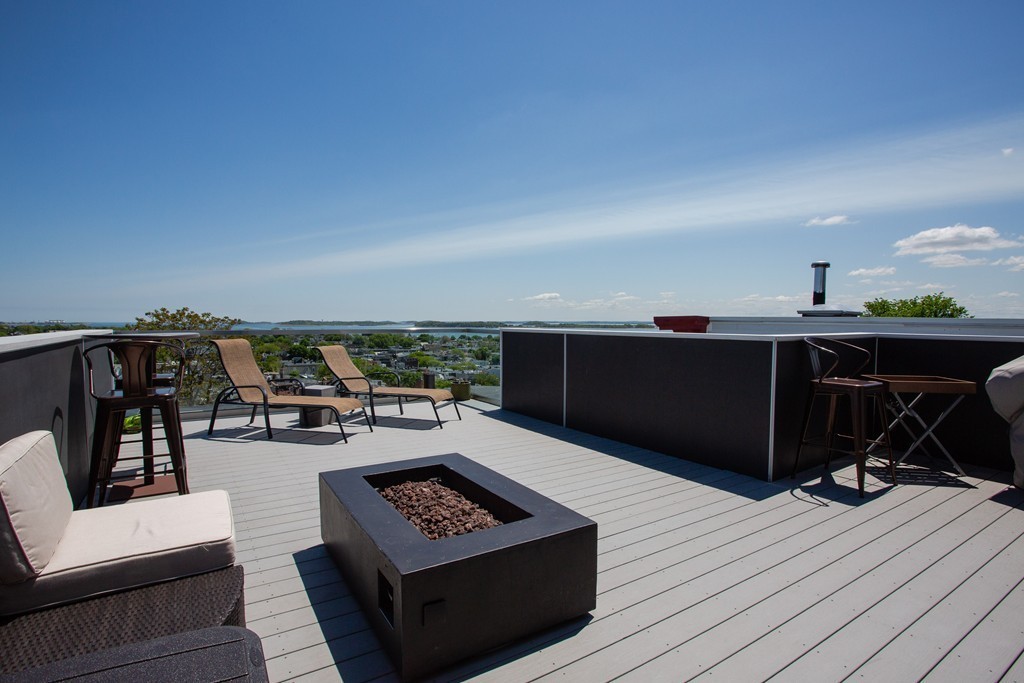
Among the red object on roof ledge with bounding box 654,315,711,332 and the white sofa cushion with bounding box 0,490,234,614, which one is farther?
the red object on roof ledge with bounding box 654,315,711,332

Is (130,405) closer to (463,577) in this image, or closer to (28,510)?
(28,510)

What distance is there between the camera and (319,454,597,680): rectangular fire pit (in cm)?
169

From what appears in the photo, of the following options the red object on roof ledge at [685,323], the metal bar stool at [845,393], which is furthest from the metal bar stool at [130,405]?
the red object on roof ledge at [685,323]

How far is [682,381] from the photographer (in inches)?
173

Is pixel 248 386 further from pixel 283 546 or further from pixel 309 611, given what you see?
pixel 309 611

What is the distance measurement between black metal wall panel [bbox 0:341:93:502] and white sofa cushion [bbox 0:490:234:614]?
2.07ft

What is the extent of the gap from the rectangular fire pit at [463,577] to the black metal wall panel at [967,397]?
4013 millimetres

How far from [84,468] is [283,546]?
1.84m

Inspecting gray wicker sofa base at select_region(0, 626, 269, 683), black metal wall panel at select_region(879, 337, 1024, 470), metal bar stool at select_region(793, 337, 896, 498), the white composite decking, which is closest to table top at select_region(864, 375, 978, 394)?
metal bar stool at select_region(793, 337, 896, 498)

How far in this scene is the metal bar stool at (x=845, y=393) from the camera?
3.45 m

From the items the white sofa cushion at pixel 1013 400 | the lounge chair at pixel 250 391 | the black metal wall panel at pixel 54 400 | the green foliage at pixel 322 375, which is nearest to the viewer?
the black metal wall panel at pixel 54 400

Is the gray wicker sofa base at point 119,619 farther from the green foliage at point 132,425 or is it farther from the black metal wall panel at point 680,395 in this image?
the green foliage at point 132,425

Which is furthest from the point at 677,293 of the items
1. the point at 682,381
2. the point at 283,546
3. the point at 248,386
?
the point at 283,546

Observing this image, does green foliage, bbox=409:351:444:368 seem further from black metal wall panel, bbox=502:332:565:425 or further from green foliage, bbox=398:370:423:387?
black metal wall panel, bbox=502:332:565:425
